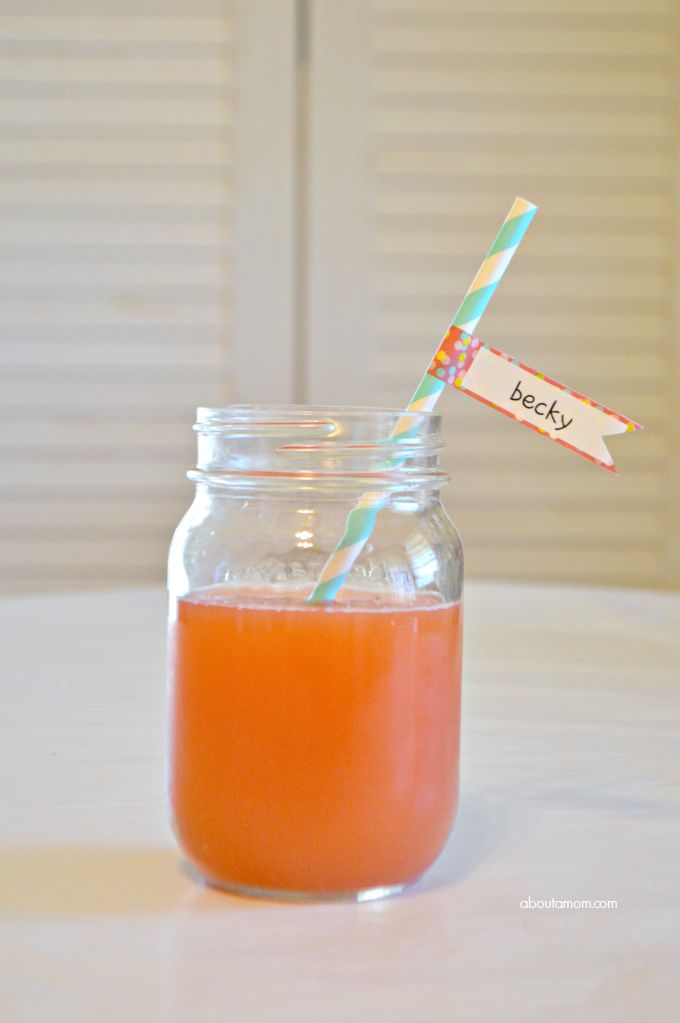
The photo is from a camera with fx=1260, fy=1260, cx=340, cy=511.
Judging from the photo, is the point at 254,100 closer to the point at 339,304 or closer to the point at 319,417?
the point at 339,304

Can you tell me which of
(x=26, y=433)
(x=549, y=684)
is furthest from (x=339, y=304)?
(x=549, y=684)

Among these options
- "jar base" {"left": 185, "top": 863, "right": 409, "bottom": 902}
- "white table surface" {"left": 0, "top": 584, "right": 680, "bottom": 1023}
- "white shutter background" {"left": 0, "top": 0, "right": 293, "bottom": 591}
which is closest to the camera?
"white table surface" {"left": 0, "top": 584, "right": 680, "bottom": 1023}

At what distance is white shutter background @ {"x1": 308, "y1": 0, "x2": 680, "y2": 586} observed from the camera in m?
2.48

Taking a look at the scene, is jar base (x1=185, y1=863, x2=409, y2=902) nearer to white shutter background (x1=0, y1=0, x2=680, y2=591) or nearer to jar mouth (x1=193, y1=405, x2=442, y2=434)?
jar mouth (x1=193, y1=405, x2=442, y2=434)

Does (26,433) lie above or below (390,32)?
below

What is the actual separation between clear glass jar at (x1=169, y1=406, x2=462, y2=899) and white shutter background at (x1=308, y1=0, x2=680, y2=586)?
1959 millimetres

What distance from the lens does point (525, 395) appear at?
54 centimetres

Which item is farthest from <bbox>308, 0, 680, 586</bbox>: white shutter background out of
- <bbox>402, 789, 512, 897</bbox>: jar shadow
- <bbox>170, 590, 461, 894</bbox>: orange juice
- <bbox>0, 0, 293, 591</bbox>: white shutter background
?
<bbox>170, 590, 461, 894</bbox>: orange juice

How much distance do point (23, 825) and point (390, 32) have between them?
7.14 ft

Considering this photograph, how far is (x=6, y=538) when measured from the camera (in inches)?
99.3

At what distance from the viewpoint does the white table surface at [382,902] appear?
1.34ft

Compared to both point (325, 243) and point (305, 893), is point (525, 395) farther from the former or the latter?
point (325, 243)

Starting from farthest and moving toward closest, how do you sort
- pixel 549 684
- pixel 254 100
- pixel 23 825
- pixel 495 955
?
1. pixel 254 100
2. pixel 549 684
3. pixel 23 825
4. pixel 495 955

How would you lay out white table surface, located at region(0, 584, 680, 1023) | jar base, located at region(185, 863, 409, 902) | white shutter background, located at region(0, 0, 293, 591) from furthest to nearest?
white shutter background, located at region(0, 0, 293, 591)
jar base, located at region(185, 863, 409, 902)
white table surface, located at region(0, 584, 680, 1023)
